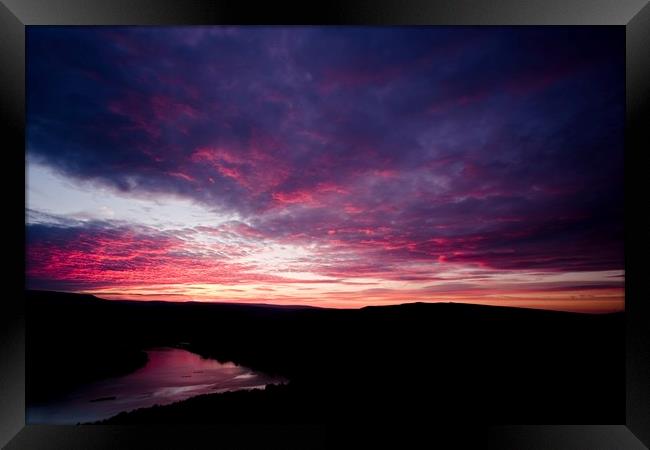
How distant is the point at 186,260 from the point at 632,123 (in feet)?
9.39

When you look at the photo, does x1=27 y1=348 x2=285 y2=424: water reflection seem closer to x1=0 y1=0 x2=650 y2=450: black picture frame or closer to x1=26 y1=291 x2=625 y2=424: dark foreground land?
x1=26 y1=291 x2=625 y2=424: dark foreground land

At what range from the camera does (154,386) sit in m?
2.56

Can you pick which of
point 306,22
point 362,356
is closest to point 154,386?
point 362,356

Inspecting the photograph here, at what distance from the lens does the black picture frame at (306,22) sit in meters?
1.74

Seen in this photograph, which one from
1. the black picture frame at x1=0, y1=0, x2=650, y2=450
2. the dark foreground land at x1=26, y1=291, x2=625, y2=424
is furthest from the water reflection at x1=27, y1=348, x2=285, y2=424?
the black picture frame at x1=0, y1=0, x2=650, y2=450

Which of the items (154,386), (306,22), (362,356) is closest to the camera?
(306,22)

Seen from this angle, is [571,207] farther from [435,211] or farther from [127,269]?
[127,269]

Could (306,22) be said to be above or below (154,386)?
above

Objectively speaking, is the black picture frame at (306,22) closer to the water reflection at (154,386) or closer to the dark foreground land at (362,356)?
the dark foreground land at (362,356)

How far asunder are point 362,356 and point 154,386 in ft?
5.44

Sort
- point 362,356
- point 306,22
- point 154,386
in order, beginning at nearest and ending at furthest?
point 306,22 → point 154,386 → point 362,356

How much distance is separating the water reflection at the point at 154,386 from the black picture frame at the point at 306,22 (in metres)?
0.46

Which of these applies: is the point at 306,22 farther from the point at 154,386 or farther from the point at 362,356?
the point at 154,386

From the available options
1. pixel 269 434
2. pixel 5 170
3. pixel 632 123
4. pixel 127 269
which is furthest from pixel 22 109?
pixel 632 123
